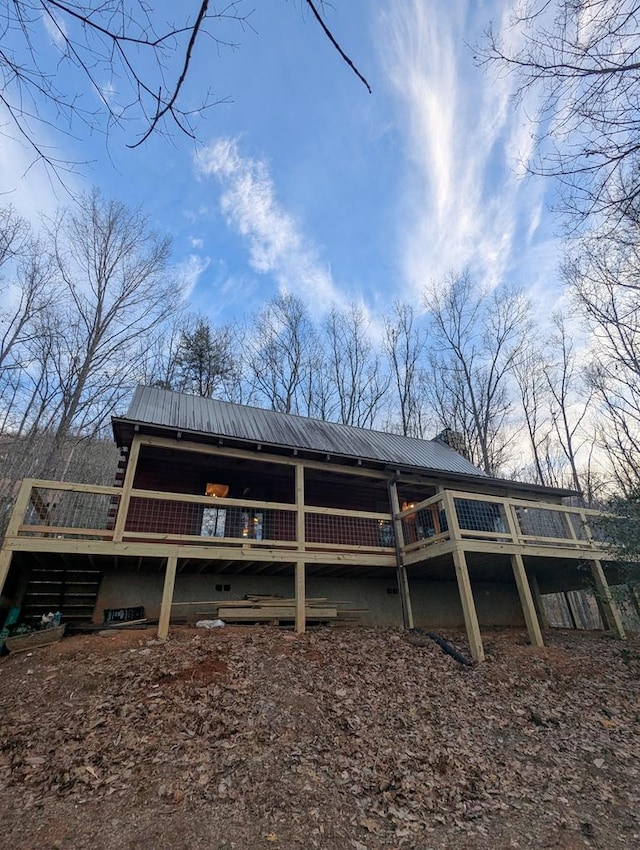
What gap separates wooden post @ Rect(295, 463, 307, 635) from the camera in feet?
27.7

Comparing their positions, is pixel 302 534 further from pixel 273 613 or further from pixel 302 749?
pixel 302 749

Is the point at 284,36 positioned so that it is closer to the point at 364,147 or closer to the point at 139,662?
the point at 364,147

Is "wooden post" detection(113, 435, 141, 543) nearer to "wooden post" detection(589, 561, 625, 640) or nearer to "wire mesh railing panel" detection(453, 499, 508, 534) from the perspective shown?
"wire mesh railing panel" detection(453, 499, 508, 534)

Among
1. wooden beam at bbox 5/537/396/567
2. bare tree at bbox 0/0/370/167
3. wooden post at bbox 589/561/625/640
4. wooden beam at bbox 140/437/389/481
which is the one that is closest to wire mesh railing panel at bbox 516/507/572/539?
wooden post at bbox 589/561/625/640

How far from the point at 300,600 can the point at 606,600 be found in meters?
7.55

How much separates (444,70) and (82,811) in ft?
24.6

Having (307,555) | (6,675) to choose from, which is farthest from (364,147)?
(6,675)

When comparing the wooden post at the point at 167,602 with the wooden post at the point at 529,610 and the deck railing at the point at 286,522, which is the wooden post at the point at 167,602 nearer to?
the deck railing at the point at 286,522

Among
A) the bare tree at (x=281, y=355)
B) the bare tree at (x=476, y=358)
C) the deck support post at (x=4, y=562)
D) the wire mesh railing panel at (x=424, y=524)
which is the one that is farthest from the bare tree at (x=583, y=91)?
the bare tree at (x=281, y=355)

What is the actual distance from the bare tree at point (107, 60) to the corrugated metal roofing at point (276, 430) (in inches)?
279


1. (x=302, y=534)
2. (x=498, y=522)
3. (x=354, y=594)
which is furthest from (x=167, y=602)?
(x=498, y=522)

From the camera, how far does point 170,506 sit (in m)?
10.3

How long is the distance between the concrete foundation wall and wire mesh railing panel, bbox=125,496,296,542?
1.13m

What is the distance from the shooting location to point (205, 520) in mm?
10812
